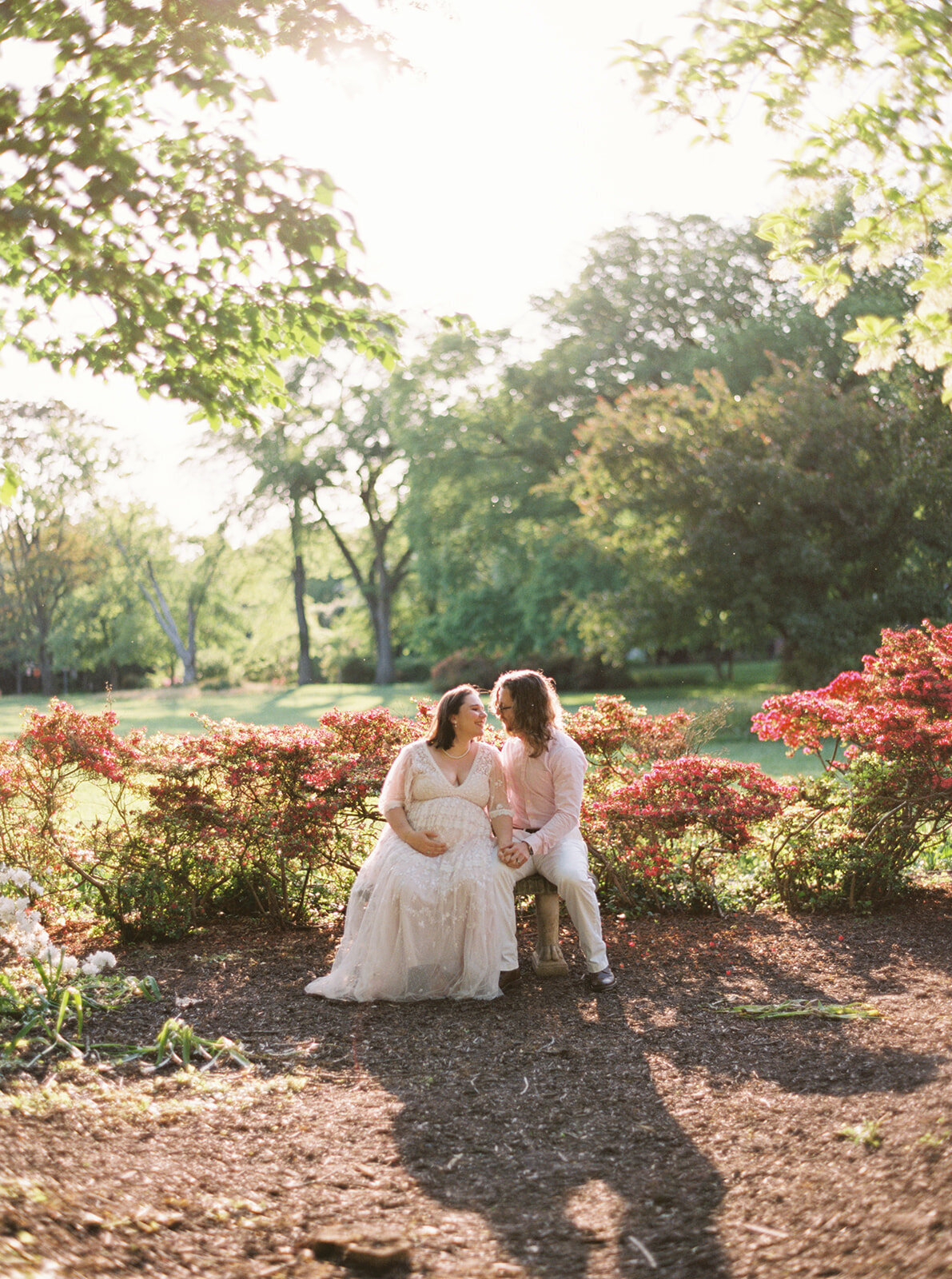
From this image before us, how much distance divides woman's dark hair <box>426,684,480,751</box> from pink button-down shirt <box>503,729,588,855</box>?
33 centimetres

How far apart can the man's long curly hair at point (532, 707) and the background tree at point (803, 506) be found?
14.8m

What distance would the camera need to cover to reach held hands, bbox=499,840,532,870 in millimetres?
5059

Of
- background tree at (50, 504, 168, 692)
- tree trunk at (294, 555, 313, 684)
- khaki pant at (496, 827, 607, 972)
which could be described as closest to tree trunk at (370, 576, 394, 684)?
tree trunk at (294, 555, 313, 684)

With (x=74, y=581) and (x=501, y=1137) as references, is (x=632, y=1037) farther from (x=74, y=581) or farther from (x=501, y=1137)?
(x=74, y=581)

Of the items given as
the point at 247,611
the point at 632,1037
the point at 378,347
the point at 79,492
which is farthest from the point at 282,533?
the point at 632,1037

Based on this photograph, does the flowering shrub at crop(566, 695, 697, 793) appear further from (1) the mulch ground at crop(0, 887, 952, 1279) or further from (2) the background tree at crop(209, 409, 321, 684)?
(2) the background tree at crop(209, 409, 321, 684)

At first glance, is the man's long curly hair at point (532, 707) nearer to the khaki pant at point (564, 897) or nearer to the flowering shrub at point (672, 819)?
the khaki pant at point (564, 897)

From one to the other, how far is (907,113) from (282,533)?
4477cm

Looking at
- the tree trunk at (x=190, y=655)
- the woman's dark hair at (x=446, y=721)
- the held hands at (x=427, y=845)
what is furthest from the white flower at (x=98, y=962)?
the tree trunk at (x=190, y=655)

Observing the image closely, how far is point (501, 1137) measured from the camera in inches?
134

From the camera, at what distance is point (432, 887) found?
4934mm

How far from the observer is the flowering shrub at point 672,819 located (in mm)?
6078

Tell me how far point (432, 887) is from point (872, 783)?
3.11m

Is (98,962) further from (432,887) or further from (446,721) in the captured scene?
(446,721)
